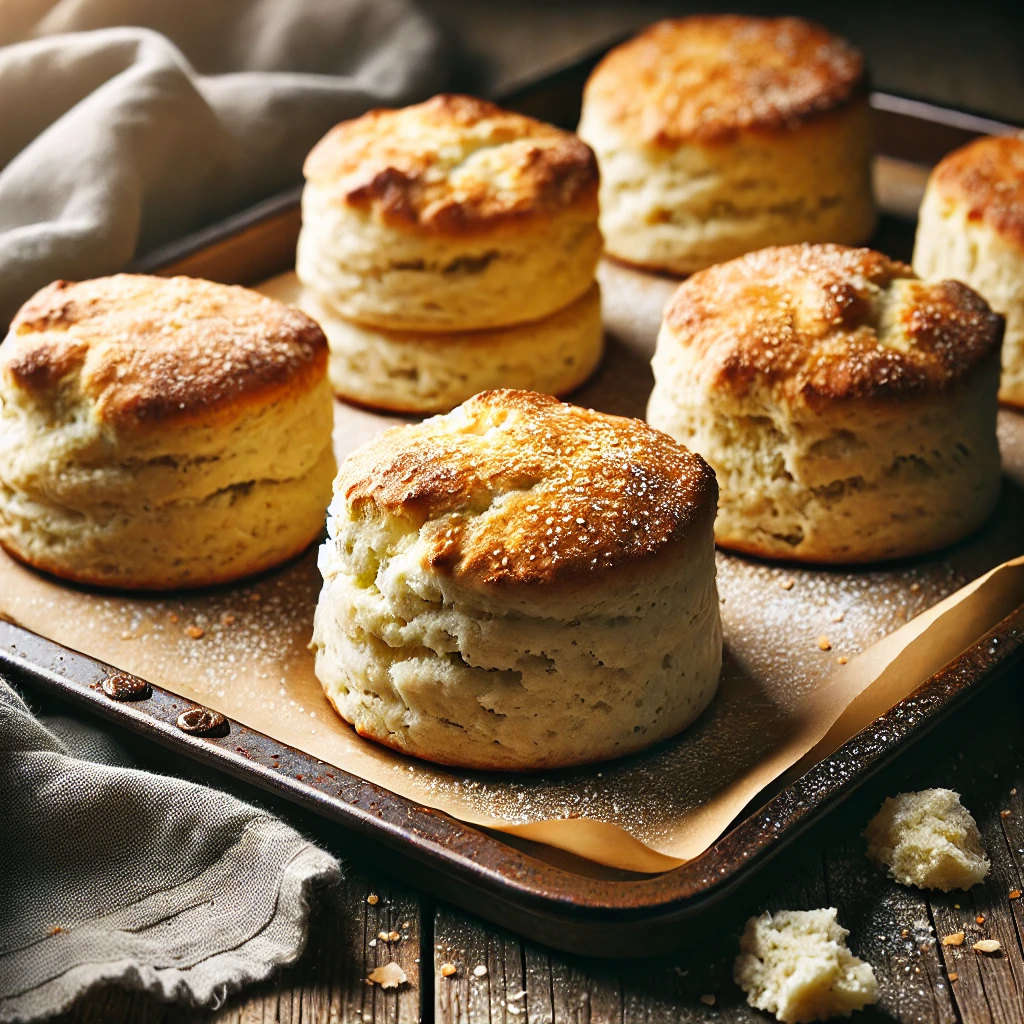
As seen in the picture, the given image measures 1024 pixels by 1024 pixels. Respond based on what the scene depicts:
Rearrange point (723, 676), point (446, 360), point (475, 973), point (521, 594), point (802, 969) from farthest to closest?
point (446, 360), point (723, 676), point (521, 594), point (475, 973), point (802, 969)

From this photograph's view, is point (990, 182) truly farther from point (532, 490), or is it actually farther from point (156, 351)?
point (156, 351)

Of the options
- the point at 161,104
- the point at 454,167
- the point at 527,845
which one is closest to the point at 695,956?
the point at 527,845

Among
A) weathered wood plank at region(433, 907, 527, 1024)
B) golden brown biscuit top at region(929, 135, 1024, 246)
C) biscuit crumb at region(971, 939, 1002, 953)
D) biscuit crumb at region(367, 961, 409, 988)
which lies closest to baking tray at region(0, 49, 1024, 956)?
weathered wood plank at region(433, 907, 527, 1024)

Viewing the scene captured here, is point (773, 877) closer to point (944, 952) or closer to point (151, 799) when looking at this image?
point (944, 952)

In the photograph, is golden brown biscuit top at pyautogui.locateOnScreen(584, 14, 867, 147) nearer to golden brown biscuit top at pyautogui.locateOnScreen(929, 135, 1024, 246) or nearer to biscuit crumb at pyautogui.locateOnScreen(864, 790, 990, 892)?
golden brown biscuit top at pyautogui.locateOnScreen(929, 135, 1024, 246)

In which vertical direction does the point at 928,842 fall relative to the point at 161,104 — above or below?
below

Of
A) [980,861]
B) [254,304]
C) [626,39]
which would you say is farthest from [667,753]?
[626,39]
